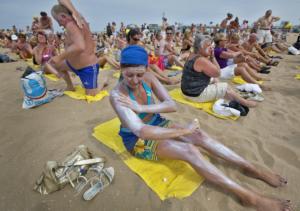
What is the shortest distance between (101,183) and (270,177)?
67.1 inches

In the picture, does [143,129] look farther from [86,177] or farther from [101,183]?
[86,177]

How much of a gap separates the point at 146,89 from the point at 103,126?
1.17 m

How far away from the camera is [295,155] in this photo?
7.47 feet

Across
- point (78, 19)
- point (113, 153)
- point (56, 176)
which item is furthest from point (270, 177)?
point (78, 19)

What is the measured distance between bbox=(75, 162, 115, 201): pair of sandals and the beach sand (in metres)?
0.05

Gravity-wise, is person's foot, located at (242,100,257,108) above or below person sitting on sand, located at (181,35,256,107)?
below

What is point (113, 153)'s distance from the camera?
234 cm

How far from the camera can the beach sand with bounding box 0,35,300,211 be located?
1.75 m

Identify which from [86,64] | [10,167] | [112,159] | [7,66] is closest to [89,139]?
[112,159]

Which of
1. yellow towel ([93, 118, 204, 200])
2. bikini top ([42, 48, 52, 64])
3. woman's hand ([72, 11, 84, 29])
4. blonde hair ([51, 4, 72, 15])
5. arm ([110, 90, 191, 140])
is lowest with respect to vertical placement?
yellow towel ([93, 118, 204, 200])

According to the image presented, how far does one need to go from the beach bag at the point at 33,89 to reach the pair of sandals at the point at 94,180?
220cm

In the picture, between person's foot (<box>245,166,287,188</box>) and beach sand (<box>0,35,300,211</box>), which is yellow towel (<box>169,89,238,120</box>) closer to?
beach sand (<box>0,35,300,211</box>)

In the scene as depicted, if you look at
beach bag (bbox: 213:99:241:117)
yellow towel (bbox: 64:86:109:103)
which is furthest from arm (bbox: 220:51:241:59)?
yellow towel (bbox: 64:86:109:103)

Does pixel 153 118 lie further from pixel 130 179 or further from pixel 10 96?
pixel 10 96
